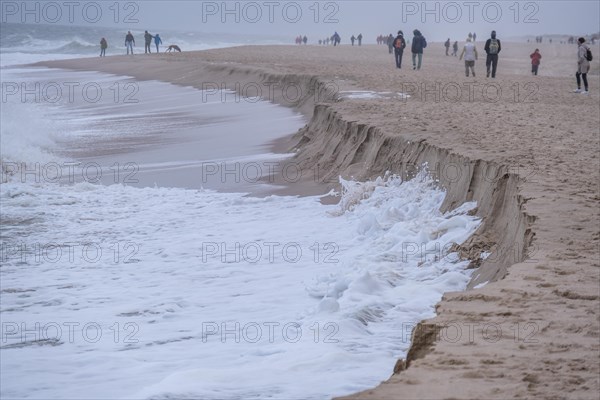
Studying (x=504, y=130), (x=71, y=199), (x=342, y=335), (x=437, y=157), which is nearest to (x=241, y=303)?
(x=342, y=335)

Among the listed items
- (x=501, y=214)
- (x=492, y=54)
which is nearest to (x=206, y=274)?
(x=501, y=214)

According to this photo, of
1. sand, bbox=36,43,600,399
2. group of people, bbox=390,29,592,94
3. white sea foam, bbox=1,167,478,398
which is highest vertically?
group of people, bbox=390,29,592,94

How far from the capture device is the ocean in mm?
5055

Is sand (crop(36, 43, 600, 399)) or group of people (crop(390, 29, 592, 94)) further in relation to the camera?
group of people (crop(390, 29, 592, 94))

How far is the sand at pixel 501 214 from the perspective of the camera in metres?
3.71

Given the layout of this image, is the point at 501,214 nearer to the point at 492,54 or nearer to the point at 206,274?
the point at 206,274

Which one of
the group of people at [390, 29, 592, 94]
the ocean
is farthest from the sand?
the group of people at [390, 29, 592, 94]

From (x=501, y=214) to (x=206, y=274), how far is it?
264 centimetres

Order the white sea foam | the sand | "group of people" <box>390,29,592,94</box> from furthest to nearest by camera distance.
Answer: "group of people" <box>390,29,592,94</box>, the white sea foam, the sand

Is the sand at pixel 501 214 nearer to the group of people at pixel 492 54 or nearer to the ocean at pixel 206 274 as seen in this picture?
the ocean at pixel 206 274

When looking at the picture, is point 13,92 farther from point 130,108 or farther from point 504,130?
point 504,130

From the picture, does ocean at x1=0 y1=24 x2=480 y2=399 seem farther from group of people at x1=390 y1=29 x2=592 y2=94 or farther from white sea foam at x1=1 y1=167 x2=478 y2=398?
group of people at x1=390 y1=29 x2=592 y2=94

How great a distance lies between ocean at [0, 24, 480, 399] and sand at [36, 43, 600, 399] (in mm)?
404

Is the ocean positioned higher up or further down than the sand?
further down
